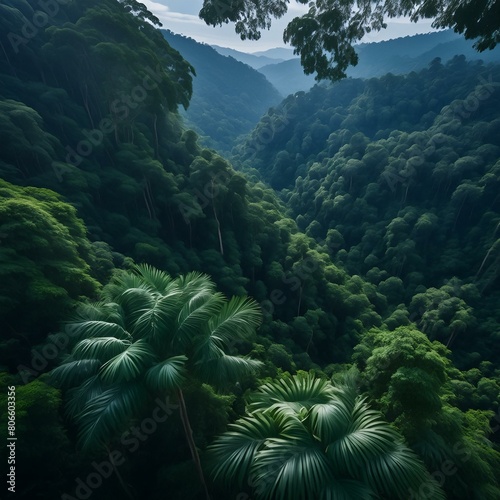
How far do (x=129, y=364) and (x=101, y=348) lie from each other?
2.34 feet

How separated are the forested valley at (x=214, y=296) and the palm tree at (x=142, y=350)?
4 cm

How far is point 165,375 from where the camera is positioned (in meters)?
4.97

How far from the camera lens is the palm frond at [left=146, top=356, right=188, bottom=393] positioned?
16.2 feet

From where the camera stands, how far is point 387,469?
14.1 feet

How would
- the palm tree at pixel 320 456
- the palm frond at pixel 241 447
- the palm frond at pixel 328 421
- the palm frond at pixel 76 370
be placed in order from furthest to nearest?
the palm frond at pixel 76 370
the palm frond at pixel 241 447
the palm frond at pixel 328 421
the palm tree at pixel 320 456

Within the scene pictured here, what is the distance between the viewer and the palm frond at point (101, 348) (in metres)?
5.36

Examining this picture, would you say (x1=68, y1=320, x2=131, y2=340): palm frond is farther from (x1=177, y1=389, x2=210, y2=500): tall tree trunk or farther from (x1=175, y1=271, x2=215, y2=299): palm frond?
(x1=177, y1=389, x2=210, y2=500): tall tree trunk

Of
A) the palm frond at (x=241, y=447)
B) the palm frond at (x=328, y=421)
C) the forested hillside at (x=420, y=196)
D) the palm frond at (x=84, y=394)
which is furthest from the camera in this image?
the forested hillside at (x=420, y=196)

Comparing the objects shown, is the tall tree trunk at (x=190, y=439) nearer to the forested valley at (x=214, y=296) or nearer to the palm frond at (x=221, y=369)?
the forested valley at (x=214, y=296)

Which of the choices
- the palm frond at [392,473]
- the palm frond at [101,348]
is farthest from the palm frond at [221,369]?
the palm frond at [392,473]

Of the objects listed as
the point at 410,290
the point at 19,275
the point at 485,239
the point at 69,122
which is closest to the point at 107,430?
the point at 19,275

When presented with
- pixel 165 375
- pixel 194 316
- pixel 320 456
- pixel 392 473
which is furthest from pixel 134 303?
pixel 392 473

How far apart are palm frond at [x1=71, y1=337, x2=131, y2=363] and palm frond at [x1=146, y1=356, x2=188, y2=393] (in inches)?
28.9

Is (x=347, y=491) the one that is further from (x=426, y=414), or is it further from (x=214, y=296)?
(x=426, y=414)
